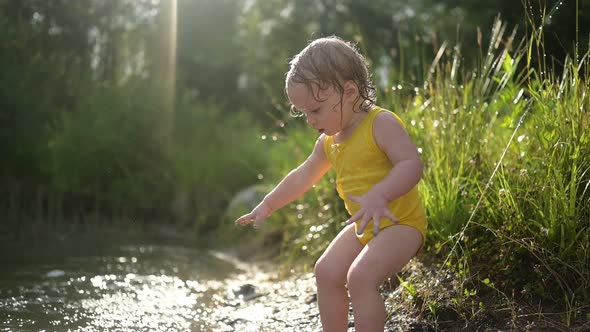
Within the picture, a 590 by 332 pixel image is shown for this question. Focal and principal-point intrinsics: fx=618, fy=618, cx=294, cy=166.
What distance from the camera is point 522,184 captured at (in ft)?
9.23

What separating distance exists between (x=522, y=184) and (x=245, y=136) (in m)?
6.46

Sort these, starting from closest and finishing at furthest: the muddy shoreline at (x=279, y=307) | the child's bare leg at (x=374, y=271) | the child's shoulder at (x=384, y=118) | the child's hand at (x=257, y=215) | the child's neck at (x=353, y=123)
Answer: the child's bare leg at (x=374, y=271)
the child's shoulder at (x=384, y=118)
the child's neck at (x=353, y=123)
the child's hand at (x=257, y=215)
the muddy shoreline at (x=279, y=307)

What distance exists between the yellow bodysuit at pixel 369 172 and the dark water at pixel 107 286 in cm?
115

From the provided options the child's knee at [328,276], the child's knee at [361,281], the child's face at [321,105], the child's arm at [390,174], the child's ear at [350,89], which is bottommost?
the child's knee at [361,281]

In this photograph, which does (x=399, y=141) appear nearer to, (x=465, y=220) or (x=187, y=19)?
(x=465, y=220)

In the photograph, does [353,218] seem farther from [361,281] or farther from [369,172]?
[369,172]

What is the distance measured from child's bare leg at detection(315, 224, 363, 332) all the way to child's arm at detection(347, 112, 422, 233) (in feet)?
0.83

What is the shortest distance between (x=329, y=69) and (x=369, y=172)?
0.42 m

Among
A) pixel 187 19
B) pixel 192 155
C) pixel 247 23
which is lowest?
pixel 192 155

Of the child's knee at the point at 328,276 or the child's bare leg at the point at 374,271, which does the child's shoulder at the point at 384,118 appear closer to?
the child's bare leg at the point at 374,271

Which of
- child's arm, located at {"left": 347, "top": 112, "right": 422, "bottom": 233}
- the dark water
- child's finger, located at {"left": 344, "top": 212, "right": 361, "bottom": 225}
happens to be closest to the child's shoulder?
child's arm, located at {"left": 347, "top": 112, "right": 422, "bottom": 233}

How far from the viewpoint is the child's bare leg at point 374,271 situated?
85.4 inches

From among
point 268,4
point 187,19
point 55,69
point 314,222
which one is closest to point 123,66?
point 55,69

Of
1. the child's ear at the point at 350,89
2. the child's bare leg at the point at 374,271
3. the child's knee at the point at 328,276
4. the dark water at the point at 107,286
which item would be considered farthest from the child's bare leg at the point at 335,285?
the dark water at the point at 107,286
